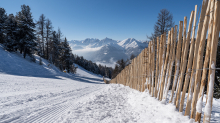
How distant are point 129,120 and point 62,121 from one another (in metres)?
1.42

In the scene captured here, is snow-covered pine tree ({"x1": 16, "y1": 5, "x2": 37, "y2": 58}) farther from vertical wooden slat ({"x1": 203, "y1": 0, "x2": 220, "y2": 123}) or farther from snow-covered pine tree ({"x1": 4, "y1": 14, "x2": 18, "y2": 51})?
vertical wooden slat ({"x1": 203, "y1": 0, "x2": 220, "y2": 123})

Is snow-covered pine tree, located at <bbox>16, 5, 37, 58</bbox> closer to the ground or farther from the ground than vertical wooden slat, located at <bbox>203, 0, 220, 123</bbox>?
farther from the ground

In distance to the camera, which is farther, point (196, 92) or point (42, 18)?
point (42, 18)

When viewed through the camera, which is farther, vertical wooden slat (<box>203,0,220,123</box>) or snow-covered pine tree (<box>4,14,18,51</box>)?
snow-covered pine tree (<box>4,14,18,51</box>)

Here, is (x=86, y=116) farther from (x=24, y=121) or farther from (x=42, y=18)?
(x=42, y=18)

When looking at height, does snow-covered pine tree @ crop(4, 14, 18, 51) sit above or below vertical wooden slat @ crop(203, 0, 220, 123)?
above

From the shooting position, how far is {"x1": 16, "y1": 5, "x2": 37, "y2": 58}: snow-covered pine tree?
16.7m

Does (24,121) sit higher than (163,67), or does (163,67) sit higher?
(163,67)

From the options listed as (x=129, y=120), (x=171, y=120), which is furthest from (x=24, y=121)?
(x=171, y=120)

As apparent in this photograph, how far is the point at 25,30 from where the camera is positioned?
17.0 metres

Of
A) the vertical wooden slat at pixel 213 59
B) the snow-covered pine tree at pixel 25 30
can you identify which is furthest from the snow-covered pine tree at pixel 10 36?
the vertical wooden slat at pixel 213 59

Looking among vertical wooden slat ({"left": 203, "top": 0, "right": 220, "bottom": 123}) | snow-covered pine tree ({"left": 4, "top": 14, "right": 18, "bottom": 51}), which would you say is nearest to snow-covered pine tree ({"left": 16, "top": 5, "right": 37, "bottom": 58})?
snow-covered pine tree ({"left": 4, "top": 14, "right": 18, "bottom": 51})

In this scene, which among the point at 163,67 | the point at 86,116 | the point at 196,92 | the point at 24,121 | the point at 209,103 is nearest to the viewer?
the point at 209,103

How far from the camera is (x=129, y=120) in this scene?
2.34 meters
